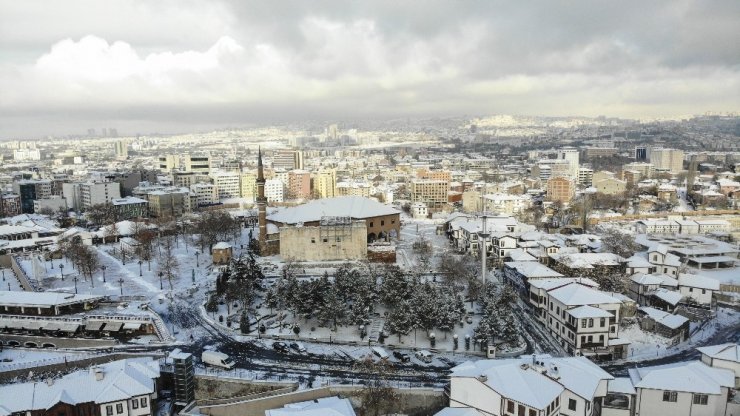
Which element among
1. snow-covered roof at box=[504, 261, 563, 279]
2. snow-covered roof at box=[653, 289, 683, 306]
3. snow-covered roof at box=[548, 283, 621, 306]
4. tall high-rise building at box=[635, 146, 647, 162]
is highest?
tall high-rise building at box=[635, 146, 647, 162]

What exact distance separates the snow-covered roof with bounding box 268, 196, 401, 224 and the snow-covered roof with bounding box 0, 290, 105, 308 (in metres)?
18.0

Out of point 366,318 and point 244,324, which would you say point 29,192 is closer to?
point 244,324

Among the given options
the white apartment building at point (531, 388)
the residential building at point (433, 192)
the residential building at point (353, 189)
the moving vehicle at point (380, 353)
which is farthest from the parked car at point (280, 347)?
the residential building at point (353, 189)

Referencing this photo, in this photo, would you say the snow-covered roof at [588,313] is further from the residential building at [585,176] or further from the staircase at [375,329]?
the residential building at [585,176]

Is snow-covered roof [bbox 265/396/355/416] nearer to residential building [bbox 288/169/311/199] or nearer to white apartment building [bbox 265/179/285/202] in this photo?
white apartment building [bbox 265/179/285/202]

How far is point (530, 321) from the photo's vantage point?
29188 mm

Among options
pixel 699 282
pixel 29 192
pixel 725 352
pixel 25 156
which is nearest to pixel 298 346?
pixel 725 352

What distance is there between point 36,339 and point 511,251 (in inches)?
1184

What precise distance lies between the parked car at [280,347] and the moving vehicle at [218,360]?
2253 mm

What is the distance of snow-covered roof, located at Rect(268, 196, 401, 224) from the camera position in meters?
44.0

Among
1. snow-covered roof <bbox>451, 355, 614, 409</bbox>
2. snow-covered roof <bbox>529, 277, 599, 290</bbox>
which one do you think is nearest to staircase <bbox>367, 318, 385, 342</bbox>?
snow-covered roof <bbox>451, 355, 614, 409</bbox>

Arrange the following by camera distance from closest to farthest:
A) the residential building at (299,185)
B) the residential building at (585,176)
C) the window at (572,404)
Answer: the window at (572,404), the residential building at (299,185), the residential building at (585,176)

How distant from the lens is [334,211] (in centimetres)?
4472

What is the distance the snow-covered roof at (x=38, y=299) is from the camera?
28.2 metres
